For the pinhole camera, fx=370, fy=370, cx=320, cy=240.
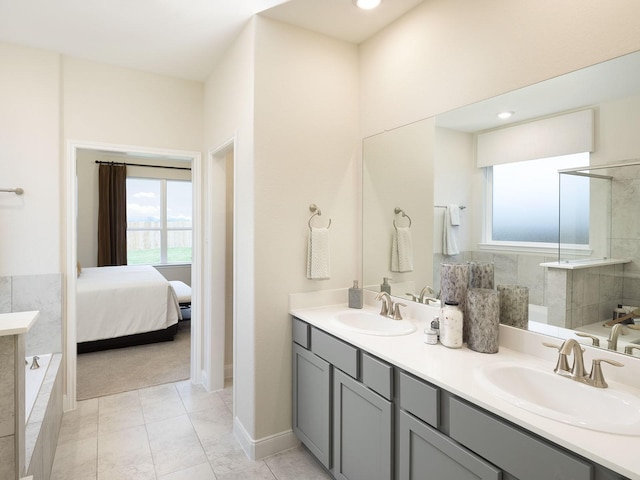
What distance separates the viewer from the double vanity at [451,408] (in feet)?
3.25

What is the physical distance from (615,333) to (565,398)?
314mm

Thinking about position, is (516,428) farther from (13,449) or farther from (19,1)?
(19,1)

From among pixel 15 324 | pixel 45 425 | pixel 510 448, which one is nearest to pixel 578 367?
pixel 510 448

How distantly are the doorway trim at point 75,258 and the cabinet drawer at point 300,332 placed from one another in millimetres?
1211

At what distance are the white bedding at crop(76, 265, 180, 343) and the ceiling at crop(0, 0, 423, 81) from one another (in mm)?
2376

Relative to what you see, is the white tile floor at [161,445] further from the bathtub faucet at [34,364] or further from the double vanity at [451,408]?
the bathtub faucet at [34,364]

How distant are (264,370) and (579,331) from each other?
1.65 meters

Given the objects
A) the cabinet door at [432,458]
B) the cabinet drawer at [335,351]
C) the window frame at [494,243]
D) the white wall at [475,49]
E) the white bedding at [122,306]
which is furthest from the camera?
the white bedding at [122,306]

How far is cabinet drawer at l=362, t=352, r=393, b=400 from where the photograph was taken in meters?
1.55

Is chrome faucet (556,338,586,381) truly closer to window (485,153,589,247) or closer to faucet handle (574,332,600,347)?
faucet handle (574,332,600,347)

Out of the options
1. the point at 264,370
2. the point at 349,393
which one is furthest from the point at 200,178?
the point at 349,393

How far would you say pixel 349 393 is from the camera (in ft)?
5.95

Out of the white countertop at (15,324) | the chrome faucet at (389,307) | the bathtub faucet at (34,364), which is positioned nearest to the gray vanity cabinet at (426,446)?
the chrome faucet at (389,307)

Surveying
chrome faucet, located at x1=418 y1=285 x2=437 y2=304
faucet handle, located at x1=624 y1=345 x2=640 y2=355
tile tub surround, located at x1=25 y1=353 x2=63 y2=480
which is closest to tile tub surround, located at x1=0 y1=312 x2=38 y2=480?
tile tub surround, located at x1=25 y1=353 x2=63 y2=480
